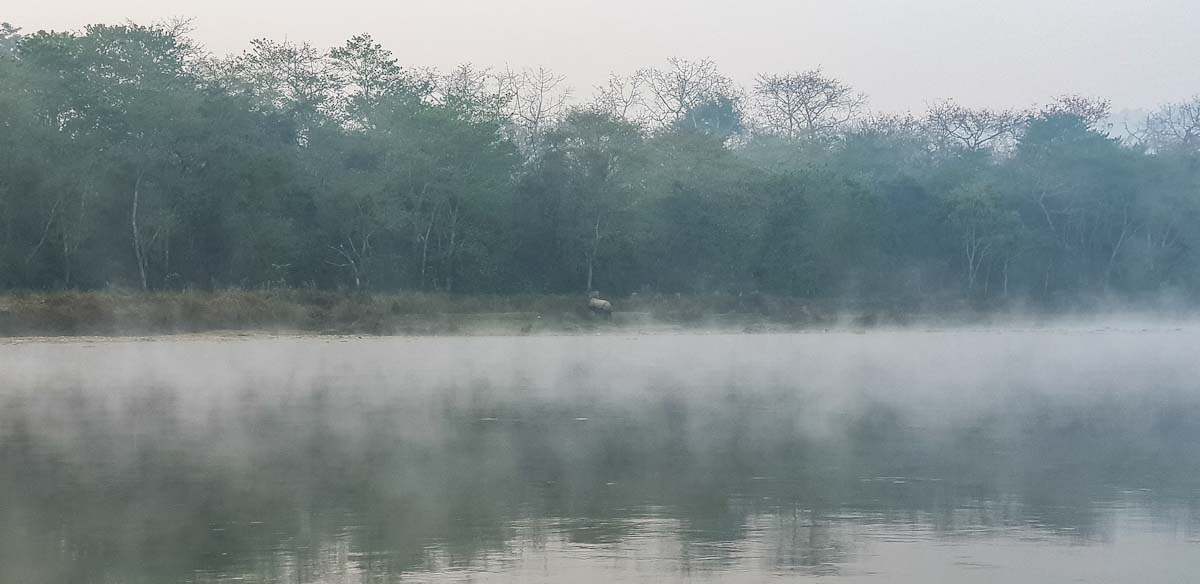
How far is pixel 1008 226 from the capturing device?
65688 mm

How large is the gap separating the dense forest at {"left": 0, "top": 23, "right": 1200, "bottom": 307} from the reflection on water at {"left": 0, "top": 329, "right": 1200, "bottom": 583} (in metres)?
21.1

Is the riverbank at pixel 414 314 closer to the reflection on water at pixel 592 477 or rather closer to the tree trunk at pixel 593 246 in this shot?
the tree trunk at pixel 593 246

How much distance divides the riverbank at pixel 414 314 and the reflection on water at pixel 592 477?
11.7 m

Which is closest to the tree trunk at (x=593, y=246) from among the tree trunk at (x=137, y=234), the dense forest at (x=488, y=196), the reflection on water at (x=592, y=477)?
the dense forest at (x=488, y=196)

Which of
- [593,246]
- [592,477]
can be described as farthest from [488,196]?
[592,477]

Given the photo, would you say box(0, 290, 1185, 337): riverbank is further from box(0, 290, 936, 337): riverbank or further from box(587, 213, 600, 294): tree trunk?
box(587, 213, 600, 294): tree trunk

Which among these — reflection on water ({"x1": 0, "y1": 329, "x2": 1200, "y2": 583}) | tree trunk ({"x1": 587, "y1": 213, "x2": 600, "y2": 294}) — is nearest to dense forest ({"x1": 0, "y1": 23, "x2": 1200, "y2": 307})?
tree trunk ({"x1": 587, "y1": 213, "x2": 600, "y2": 294})

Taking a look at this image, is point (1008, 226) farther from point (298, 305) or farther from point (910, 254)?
point (298, 305)

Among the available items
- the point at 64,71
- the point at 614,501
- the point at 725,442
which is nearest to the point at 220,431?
the point at 725,442

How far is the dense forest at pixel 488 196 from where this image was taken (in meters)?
47.8

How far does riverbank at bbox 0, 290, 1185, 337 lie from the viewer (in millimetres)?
39375

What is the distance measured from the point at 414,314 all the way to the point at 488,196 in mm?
9428

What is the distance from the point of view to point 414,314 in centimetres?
4666

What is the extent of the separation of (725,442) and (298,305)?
28831mm
